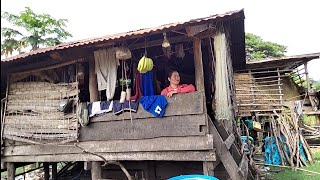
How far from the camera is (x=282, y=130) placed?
12.4 metres

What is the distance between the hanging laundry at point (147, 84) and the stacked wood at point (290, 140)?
27.6 feet

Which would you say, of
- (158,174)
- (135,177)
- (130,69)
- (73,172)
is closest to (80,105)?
(130,69)

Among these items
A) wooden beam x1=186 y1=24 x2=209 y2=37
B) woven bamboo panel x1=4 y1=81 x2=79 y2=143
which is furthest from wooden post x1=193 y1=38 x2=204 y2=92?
woven bamboo panel x1=4 y1=81 x2=79 y2=143

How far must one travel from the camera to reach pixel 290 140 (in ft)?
39.9

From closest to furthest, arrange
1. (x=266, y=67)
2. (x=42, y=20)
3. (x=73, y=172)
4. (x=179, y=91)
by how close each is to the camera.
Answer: (x=179, y=91), (x=73, y=172), (x=266, y=67), (x=42, y=20)

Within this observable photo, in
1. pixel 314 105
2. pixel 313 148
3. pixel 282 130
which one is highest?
pixel 314 105

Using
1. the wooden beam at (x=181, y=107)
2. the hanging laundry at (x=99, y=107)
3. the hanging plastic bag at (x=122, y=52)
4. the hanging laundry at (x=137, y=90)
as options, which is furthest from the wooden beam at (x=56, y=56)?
the wooden beam at (x=181, y=107)

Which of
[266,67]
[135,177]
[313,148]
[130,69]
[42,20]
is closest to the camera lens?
[135,177]

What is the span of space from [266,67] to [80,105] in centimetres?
1156

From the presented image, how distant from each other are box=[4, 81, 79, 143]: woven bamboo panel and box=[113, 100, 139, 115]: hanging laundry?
1132 mm

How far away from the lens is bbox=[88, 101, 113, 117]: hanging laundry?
6.11 m

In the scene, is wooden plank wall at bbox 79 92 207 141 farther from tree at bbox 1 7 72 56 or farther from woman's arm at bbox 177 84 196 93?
tree at bbox 1 7 72 56

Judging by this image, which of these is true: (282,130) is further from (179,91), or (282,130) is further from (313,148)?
(179,91)

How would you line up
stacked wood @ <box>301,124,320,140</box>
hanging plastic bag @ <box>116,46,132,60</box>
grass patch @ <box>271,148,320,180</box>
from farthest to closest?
stacked wood @ <box>301,124,320,140</box> < grass patch @ <box>271,148,320,180</box> < hanging plastic bag @ <box>116,46,132,60</box>
